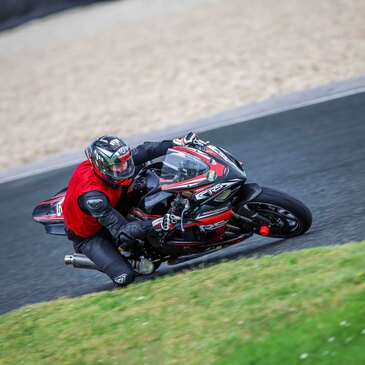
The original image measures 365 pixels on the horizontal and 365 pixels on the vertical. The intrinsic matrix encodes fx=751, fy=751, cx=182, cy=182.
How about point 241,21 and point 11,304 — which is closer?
point 11,304

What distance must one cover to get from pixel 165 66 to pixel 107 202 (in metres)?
9.24

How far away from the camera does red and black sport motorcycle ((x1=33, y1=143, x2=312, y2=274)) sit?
674 cm

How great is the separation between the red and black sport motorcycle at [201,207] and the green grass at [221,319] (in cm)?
46

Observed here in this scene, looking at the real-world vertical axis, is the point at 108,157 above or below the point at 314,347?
above

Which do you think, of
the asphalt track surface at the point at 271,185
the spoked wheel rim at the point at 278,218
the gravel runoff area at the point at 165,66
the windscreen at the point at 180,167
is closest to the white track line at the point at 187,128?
the asphalt track surface at the point at 271,185

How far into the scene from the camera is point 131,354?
541 centimetres

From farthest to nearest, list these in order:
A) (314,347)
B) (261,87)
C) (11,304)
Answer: (261,87), (11,304), (314,347)

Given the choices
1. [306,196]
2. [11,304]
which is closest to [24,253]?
[11,304]

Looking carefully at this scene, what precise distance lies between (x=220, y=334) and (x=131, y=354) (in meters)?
0.69

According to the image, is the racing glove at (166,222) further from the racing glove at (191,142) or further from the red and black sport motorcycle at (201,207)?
the racing glove at (191,142)

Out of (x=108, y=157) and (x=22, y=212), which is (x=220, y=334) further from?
(x=22, y=212)

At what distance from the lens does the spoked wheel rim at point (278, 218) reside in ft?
22.8

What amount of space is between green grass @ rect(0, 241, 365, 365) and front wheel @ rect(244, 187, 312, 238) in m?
0.59

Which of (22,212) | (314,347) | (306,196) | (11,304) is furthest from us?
(22,212)
